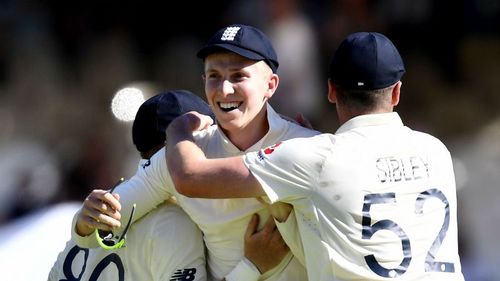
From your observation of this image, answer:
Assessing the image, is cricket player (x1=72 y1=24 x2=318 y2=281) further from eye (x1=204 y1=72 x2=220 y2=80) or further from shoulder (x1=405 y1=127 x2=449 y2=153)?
shoulder (x1=405 y1=127 x2=449 y2=153)

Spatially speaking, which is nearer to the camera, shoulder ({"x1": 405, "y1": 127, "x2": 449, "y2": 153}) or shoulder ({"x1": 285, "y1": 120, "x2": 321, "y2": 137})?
shoulder ({"x1": 405, "y1": 127, "x2": 449, "y2": 153})

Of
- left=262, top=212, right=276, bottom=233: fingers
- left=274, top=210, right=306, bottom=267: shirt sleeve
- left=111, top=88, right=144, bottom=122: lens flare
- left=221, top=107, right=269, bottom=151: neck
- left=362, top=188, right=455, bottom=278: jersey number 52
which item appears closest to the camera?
left=362, top=188, right=455, bottom=278: jersey number 52

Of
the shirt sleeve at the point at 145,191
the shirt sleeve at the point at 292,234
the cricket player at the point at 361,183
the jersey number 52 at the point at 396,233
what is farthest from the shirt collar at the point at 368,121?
the shirt sleeve at the point at 145,191

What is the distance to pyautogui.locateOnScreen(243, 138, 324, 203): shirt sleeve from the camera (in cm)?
495

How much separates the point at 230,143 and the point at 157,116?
505 millimetres

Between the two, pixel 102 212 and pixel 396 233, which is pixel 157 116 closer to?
pixel 102 212

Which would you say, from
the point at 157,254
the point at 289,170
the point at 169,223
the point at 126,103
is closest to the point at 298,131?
the point at 289,170

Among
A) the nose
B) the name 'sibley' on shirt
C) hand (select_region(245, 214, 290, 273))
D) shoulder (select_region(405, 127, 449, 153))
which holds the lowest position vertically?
hand (select_region(245, 214, 290, 273))

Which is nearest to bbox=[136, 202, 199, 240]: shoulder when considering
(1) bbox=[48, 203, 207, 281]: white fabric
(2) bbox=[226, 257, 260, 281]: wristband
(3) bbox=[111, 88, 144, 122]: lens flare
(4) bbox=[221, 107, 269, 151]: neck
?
(1) bbox=[48, 203, 207, 281]: white fabric

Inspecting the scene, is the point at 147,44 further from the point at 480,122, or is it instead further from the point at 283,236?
the point at 283,236

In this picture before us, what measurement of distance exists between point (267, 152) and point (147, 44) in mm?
5923

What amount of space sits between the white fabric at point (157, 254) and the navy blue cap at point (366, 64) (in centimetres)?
95

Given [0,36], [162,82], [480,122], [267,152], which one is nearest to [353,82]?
[267,152]

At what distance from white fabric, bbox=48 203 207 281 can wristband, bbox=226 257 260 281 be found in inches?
8.0
